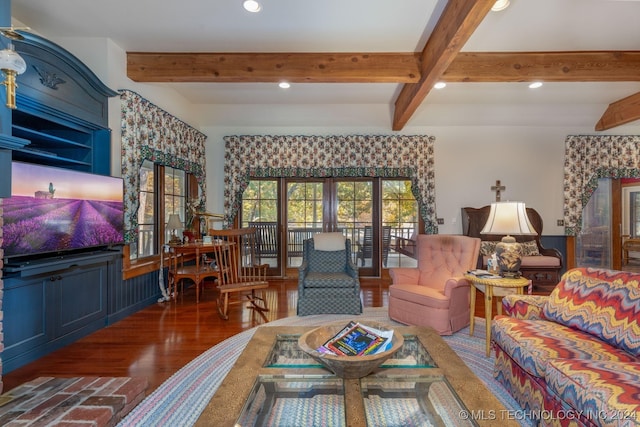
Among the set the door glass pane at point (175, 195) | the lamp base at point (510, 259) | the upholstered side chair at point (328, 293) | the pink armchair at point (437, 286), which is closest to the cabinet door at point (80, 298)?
the door glass pane at point (175, 195)

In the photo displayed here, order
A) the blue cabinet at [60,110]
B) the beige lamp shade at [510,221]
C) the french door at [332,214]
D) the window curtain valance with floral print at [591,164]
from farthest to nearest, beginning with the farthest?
the french door at [332,214] → the window curtain valance with floral print at [591,164] → the beige lamp shade at [510,221] → the blue cabinet at [60,110]

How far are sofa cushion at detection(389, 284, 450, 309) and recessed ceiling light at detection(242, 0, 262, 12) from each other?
2967 millimetres

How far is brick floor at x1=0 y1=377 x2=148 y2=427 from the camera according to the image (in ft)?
5.54

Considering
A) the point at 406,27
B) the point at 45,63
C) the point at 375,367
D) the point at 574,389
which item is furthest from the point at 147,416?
the point at 406,27

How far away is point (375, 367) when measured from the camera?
1.52 m

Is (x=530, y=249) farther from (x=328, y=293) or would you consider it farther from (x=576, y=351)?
(x=576, y=351)

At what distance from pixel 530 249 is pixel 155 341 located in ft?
17.3

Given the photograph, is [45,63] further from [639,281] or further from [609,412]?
[639,281]

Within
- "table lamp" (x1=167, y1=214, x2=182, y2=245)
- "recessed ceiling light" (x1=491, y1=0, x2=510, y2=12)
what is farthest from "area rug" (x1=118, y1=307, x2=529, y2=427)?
"recessed ceiling light" (x1=491, y1=0, x2=510, y2=12)

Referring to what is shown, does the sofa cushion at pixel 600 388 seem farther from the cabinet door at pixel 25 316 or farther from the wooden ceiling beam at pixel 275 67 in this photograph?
the cabinet door at pixel 25 316

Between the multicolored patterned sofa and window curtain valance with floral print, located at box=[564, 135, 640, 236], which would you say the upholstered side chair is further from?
window curtain valance with floral print, located at box=[564, 135, 640, 236]

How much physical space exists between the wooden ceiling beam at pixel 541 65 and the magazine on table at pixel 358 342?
302 cm

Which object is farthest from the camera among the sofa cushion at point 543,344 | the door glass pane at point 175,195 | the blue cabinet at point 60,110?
the door glass pane at point 175,195

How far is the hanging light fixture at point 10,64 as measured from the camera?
1.77 metres
